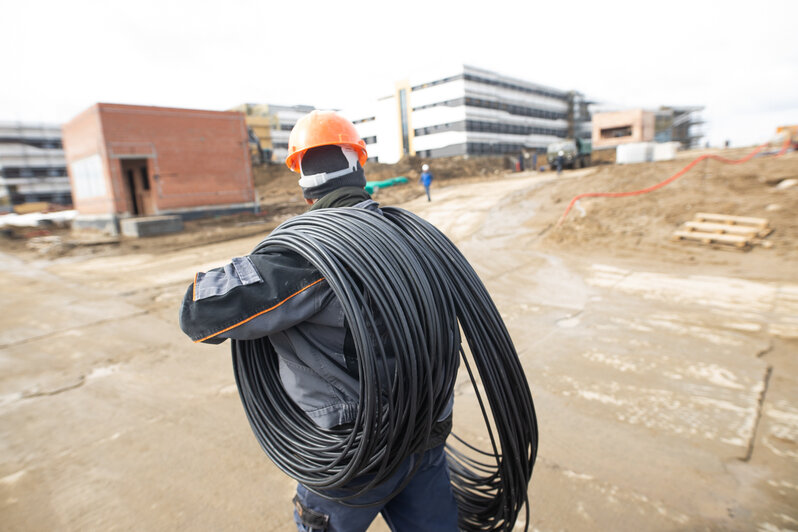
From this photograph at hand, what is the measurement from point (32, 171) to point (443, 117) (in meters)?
44.0

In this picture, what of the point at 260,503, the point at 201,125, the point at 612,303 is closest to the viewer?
the point at 260,503

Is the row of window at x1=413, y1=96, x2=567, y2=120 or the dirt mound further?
the row of window at x1=413, y1=96, x2=567, y2=120

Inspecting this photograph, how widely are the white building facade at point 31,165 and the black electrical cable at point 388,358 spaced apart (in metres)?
56.9

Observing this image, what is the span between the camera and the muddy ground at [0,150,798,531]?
2424mm

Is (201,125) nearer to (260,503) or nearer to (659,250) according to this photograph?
(659,250)

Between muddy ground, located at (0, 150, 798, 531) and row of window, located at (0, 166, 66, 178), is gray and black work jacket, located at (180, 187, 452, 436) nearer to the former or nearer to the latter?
muddy ground, located at (0, 150, 798, 531)

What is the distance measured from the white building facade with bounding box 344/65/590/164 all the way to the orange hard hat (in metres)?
39.3

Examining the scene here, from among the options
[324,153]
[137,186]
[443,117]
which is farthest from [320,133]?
[443,117]

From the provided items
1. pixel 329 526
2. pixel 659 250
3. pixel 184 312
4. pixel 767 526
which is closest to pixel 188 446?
pixel 329 526

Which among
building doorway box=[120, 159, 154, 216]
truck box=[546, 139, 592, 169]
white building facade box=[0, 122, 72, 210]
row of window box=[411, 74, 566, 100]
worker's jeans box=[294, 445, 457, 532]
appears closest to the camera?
worker's jeans box=[294, 445, 457, 532]

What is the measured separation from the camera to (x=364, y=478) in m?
1.39

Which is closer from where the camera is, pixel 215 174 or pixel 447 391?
pixel 447 391

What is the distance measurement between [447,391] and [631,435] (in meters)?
2.25

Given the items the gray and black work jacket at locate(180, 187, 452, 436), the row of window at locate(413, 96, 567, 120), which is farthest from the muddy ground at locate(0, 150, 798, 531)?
the row of window at locate(413, 96, 567, 120)
